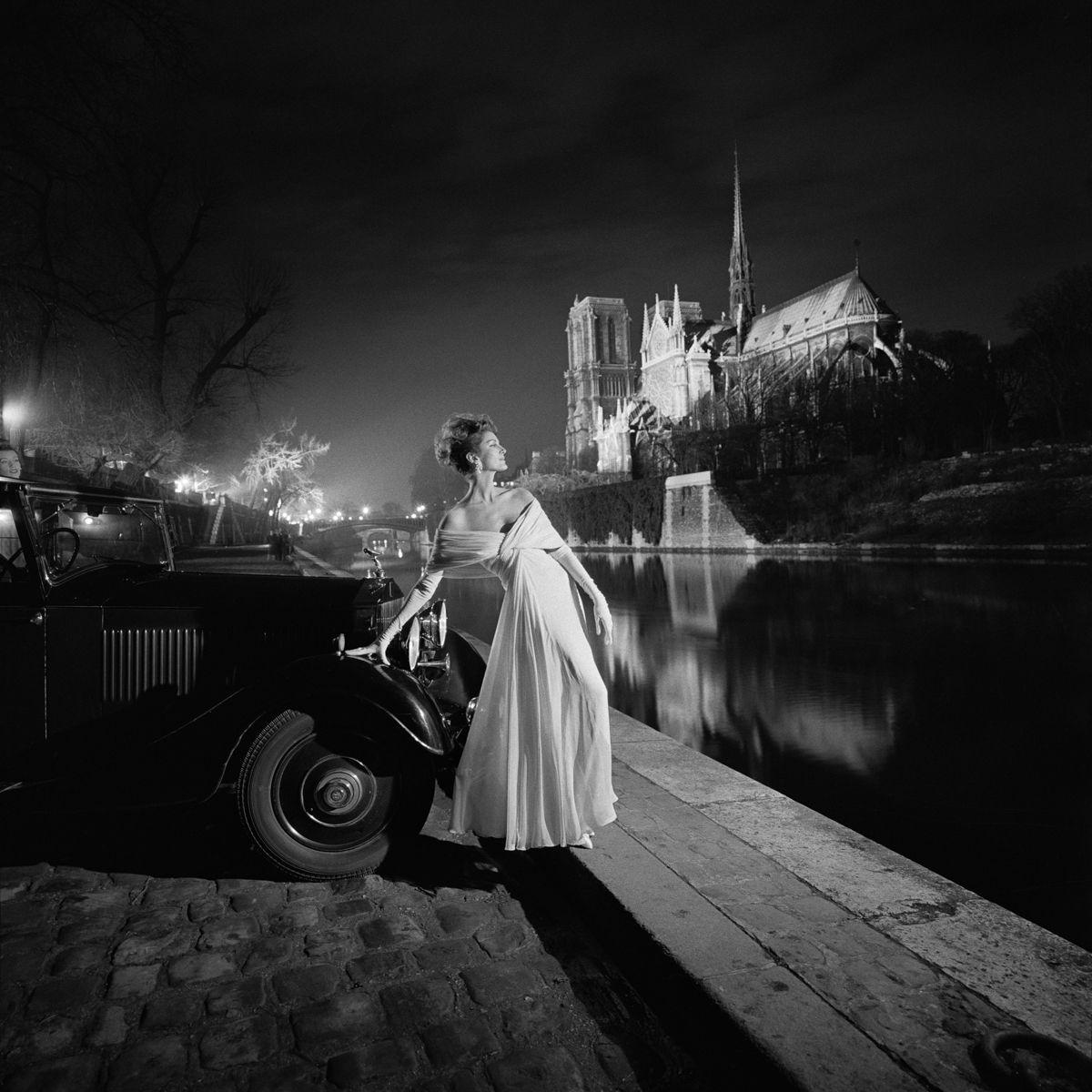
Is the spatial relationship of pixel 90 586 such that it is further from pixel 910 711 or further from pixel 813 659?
pixel 813 659

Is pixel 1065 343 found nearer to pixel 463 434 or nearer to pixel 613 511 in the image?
pixel 613 511

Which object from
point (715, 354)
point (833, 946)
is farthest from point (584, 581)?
point (715, 354)

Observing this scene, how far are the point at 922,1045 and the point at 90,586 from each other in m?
4.27

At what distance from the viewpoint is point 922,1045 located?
215 centimetres

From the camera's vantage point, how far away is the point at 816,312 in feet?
277

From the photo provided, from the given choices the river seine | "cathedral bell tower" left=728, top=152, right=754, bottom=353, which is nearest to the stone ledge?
the river seine

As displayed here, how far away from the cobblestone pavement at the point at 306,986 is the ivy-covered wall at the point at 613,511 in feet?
178

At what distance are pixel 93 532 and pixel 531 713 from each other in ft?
9.68

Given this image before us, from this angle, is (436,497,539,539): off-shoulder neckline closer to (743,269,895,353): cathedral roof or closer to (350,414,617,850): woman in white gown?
(350,414,617,850): woman in white gown

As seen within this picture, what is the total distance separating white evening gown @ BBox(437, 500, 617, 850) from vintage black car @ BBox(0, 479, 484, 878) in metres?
0.28

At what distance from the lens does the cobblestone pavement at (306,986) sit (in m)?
2.34

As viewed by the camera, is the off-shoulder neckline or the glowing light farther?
the glowing light

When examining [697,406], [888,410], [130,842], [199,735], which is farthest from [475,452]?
[697,406]

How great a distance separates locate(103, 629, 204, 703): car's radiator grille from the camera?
396 cm
